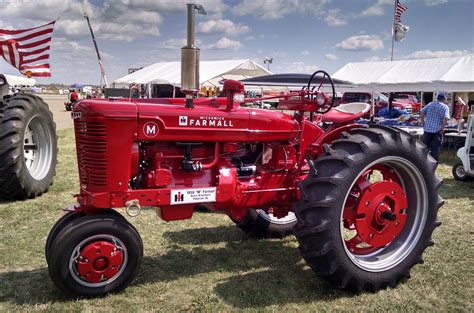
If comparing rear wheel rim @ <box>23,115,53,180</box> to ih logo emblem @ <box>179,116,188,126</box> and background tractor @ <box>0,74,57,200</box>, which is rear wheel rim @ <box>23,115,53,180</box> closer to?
background tractor @ <box>0,74,57,200</box>

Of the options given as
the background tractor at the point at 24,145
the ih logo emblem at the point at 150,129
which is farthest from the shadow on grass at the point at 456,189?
the background tractor at the point at 24,145

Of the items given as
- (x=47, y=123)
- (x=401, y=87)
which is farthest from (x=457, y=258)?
(x=401, y=87)

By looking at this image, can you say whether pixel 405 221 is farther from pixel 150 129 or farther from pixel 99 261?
pixel 99 261

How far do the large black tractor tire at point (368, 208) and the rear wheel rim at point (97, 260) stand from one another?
4.35 feet

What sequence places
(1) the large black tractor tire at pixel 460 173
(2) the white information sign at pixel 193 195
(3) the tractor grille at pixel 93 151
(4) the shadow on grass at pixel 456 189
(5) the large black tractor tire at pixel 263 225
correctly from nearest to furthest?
1. (3) the tractor grille at pixel 93 151
2. (2) the white information sign at pixel 193 195
3. (5) the large black tractor tire at pixel 263 225
4. (4) the shadow on grass at pixel 456 189
5. (1) the large black tractor tire at pixel 460 173

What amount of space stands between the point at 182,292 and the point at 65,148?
964 cm

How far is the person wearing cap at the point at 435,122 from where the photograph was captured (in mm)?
9688

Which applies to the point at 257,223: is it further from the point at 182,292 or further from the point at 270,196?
the point at 182,292

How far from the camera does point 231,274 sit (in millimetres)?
3945

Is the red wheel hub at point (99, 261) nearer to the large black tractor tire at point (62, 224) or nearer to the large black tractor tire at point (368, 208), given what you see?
the large black tractor tire at point (62, 224)

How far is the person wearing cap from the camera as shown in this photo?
969 centimetres

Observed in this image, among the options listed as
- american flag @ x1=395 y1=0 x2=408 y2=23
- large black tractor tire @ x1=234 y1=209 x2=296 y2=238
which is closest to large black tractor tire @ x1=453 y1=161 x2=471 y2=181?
large black tractor tire @ x1=234 y1=209 x2=296 y2=238

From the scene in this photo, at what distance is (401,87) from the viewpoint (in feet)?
50.8

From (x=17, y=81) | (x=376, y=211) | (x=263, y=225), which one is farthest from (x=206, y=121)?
(x=17, y=81)
